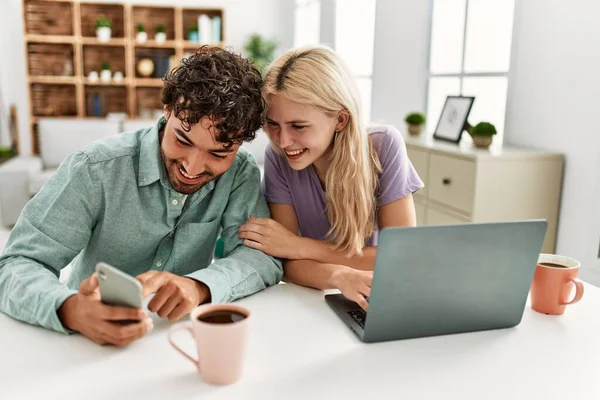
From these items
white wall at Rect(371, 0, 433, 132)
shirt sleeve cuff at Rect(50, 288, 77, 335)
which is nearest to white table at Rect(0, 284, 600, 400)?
shirt sleeve cuff at Rect(50, 288, 77, 335)

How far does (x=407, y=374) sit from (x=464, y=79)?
276 cm

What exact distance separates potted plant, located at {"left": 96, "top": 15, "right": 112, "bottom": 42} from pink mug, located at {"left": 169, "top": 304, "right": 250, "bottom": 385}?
5.22 meters

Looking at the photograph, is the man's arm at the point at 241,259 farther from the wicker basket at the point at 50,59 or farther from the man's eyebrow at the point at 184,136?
the wicker basket at the point at 50,59

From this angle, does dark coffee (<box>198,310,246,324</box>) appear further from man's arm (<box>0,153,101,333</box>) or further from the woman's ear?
the woman's ear

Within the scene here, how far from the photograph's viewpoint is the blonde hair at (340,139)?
1331mm

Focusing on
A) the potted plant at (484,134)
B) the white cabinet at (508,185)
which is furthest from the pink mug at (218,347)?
the potted plant at (484,134)

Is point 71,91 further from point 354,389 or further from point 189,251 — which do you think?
point 354,389

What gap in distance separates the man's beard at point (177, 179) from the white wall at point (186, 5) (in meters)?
4.83

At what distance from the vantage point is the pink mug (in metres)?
0.77

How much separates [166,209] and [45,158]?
3.83 metres

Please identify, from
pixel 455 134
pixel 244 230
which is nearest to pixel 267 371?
pixel 244 230

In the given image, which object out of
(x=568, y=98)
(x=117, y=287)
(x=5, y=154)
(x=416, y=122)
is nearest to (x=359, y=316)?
(x=117, y=287)

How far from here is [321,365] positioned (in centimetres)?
86

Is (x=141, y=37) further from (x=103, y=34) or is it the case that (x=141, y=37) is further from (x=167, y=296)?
(x=167, y=296)
